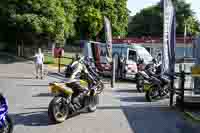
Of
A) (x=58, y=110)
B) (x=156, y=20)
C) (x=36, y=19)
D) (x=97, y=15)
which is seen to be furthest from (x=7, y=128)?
(x=156, y=20)

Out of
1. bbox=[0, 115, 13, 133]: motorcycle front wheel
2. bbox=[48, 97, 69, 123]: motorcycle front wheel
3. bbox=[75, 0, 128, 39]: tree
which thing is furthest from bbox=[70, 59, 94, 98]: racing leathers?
bbox=[75, 0, 128, 39]: tree

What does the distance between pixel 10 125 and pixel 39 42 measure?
22.0 meters

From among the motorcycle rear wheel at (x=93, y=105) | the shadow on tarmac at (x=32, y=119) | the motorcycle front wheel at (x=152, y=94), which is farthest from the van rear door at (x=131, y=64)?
the shadow on tarmac at (x=32, y=119)

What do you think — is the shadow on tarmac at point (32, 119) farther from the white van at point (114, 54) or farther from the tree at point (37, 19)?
the tree at point (37, 19)

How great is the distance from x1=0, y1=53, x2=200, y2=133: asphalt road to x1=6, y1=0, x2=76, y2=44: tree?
35.5ft

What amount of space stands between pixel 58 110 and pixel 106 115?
66.1 inches

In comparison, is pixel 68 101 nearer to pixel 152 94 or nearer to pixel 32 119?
pixel 32 119

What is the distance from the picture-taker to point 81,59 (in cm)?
1059

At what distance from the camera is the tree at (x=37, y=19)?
26266mm

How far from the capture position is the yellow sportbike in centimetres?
907

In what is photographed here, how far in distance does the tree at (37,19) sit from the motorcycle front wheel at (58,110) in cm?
1744

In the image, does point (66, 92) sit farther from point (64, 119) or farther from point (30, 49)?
point (30, 49)

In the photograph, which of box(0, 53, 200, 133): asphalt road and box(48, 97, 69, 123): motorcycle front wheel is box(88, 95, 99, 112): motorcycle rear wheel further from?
box(48, 97, 69, 123): motorcycle front wheel

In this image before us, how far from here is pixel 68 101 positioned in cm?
950
